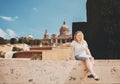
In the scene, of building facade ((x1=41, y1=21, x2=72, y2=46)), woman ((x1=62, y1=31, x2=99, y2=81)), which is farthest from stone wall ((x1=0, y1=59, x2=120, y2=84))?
building facade ((x1=41, y1=21, x2=72, y2=46))

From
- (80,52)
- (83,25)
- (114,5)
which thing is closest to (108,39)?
(114,5)

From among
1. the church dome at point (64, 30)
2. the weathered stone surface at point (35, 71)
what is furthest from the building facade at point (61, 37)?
the weathered stone surface at point (35, 71)

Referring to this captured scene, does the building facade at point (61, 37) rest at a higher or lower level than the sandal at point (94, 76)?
higher

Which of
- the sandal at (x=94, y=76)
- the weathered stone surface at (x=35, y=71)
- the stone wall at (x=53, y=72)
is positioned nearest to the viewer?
the sandal at (x=94, y=76)

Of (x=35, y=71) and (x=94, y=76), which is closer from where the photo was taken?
(x=94, y=76)

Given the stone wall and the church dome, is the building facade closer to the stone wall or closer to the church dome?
the church dome

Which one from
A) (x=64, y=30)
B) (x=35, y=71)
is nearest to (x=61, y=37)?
(x=64, y=30)

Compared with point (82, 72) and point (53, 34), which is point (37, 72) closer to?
point (82, 72)

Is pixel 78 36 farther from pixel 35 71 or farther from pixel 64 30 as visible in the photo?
pixel 64 30

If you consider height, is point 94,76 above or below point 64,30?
below

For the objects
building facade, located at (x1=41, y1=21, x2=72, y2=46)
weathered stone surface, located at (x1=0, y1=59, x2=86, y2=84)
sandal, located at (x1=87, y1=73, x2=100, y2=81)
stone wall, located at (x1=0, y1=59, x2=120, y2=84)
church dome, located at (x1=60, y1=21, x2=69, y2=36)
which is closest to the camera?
sandal, located at (x1=87, y1=73, x2=100, y2=81)

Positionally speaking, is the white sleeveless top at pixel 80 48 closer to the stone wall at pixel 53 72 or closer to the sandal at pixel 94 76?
the stone wall at pixel 53 72

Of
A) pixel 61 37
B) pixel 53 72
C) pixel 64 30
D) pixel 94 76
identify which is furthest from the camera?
pixel 64 30

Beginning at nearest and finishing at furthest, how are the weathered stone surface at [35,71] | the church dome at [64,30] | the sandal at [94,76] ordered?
1. the sandal at [94,76]
2. the weathered stone surface at [35,71]
3. the church dome at [64,30]
